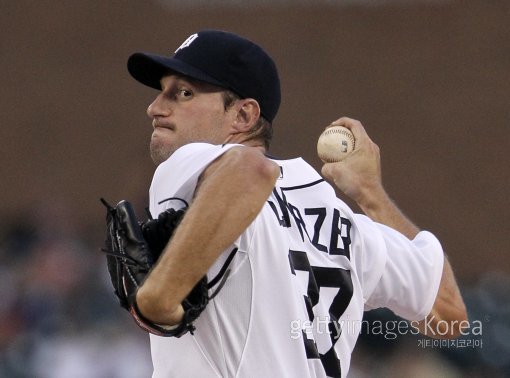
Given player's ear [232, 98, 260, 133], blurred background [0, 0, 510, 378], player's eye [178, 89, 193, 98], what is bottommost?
blurred background [0, 0, 510, 378]

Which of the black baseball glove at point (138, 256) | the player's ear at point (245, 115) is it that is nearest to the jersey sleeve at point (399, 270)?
the player's ear at point (245, 115)

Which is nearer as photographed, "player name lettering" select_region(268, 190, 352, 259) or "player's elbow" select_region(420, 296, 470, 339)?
"player name lettering" select_region(268, 190, 352, 259)

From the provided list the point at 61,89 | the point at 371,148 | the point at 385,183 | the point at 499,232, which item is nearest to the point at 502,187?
the point at 499,232

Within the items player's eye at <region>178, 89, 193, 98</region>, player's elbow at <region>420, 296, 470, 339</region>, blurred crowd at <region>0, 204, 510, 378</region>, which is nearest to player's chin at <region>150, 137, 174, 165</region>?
player's eye at <region>178, 89, 193, 98</region>

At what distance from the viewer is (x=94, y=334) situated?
6.38 meters

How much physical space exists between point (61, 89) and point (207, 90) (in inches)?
217

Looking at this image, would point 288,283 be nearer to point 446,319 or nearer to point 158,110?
point 158,110

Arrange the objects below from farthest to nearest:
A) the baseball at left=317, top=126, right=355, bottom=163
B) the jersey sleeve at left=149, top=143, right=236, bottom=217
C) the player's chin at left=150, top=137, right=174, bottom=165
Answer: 1. the baseball at left=317, top=126, right=355, bottom=163
2. the player's chin at left=150, top=137, right=174, bottom=165
3. the jersey sleeve at left=149, top=143, right=236, bottom=217

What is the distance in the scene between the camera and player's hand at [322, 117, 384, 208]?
284cm

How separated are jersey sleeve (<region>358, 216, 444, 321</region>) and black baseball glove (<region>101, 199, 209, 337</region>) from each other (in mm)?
637

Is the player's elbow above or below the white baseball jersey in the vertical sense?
below

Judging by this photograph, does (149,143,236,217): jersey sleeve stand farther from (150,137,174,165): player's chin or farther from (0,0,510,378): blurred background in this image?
(0,0,510,378): blurred background

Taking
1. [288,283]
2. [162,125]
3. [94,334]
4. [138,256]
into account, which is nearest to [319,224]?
[288,283]

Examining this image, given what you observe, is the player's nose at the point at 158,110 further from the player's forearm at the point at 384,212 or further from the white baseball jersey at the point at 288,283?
the player's forearm at the point at 384,212
